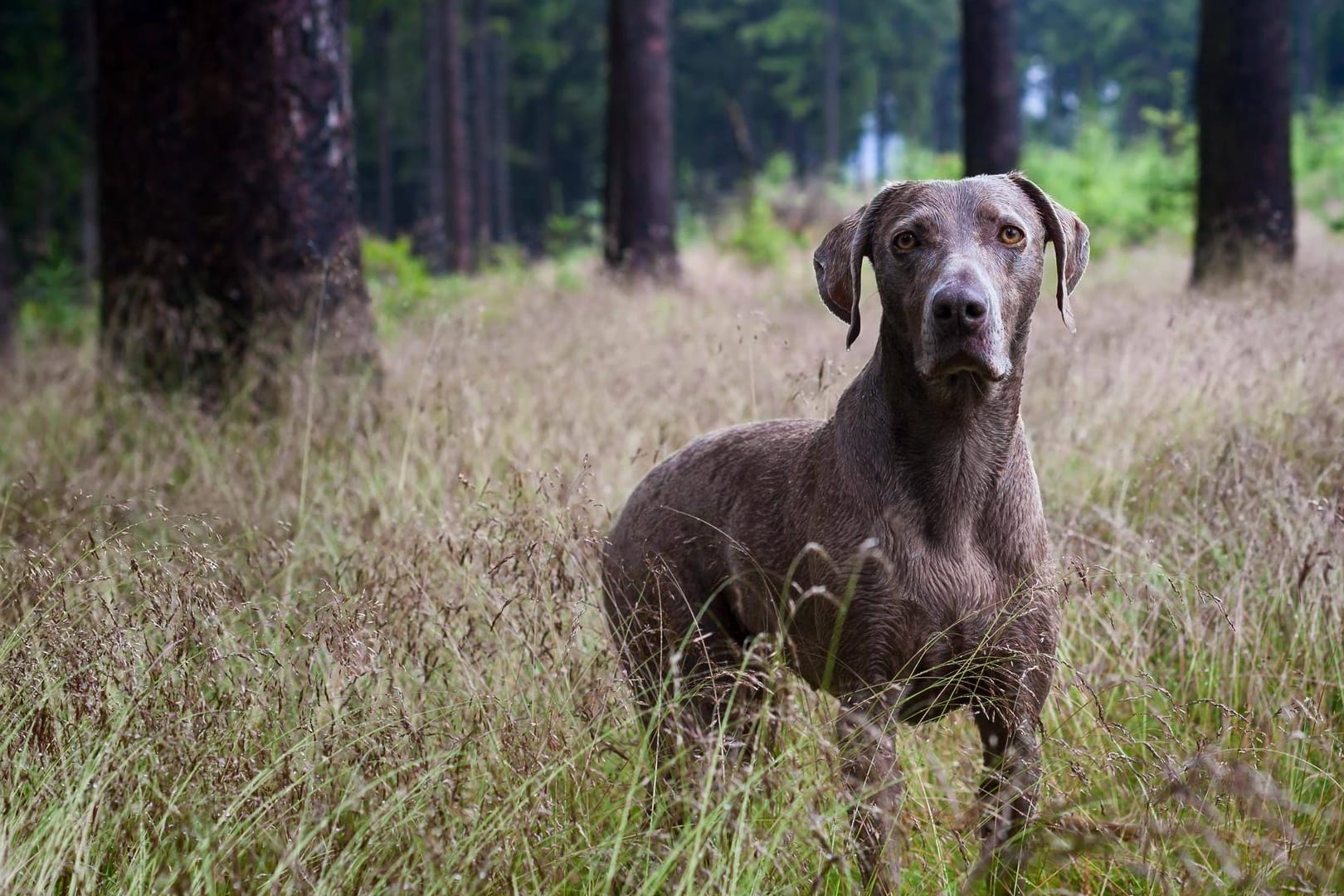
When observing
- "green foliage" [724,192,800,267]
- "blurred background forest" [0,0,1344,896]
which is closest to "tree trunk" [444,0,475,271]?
"green foliage" [724,192,800,267]

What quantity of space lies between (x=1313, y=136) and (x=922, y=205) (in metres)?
19.9

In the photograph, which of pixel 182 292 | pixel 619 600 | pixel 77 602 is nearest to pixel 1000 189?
pixel 619 600

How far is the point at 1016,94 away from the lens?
12086 mm

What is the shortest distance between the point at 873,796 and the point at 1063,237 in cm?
136

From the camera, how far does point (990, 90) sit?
469 inches

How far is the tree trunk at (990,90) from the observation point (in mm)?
11836

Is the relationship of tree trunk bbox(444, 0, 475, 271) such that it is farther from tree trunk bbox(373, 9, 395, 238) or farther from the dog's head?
the dog's head

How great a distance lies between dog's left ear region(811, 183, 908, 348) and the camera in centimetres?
286

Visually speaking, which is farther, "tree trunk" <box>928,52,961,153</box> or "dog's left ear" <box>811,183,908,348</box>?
"tree trunk" <box>928,52,961,153</box>

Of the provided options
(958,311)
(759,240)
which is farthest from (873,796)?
(759,240)

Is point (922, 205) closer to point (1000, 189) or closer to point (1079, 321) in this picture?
point (1000, 189)

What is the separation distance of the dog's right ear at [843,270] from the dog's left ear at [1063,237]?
39 centimetres

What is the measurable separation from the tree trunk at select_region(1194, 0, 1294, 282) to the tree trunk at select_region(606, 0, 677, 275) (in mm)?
5730

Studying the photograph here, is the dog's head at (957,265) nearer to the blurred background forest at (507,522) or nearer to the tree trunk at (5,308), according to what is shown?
the blurred background forest at (507,522)
